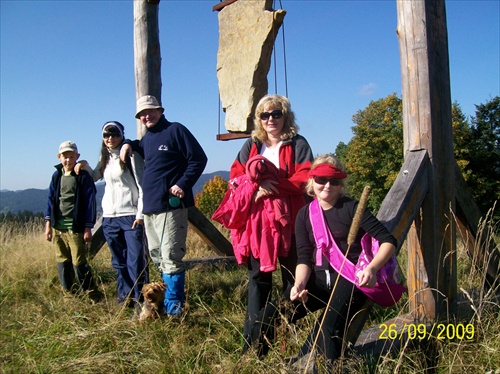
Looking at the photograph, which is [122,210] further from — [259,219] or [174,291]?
[259,219]

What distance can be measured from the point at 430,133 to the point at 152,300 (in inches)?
85.3

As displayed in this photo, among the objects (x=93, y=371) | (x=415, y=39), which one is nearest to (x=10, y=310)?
(x=93, y=371)

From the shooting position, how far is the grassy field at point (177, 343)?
2.47 m

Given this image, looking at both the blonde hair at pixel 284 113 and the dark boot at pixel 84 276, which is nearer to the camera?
the blonde hair at pixel 284 113

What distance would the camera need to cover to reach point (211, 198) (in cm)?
1325

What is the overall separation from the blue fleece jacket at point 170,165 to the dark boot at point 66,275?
1.31 m

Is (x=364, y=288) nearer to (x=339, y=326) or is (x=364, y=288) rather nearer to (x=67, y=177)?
(x=339, y=326)

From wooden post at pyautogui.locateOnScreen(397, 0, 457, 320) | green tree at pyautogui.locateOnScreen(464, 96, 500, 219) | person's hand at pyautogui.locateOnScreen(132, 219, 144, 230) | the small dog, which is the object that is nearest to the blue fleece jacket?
person's hand at pyautogui.locateOnScreen(132, 219, 144, 230)

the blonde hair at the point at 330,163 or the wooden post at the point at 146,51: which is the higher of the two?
the wooden post at the point at 146,51

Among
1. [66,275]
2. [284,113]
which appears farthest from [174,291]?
[284,113]

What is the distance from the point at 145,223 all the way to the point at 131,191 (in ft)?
1.53

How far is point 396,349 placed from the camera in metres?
2.65

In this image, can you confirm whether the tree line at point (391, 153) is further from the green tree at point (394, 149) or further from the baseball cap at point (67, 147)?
the baseball cap at point (67, 147)
